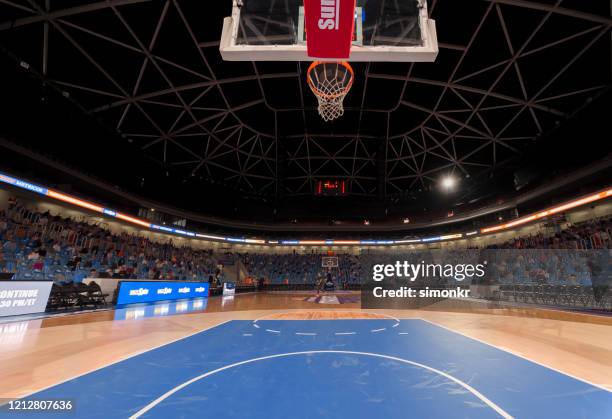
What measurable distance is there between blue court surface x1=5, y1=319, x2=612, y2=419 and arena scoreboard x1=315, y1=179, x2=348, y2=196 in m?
17.8

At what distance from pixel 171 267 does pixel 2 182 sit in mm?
12679

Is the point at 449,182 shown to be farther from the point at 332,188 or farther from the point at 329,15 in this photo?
the point at 329,15

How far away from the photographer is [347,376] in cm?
442

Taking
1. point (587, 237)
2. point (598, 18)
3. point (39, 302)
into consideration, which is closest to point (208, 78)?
point (39, 302)

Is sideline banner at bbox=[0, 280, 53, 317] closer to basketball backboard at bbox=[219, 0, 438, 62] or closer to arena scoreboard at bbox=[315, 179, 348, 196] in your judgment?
basketball backboard at bbox=[219, 0, 438, 62]

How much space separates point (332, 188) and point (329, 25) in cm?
2081

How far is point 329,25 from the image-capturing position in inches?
119

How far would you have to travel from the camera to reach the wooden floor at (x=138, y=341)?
14.5 ft

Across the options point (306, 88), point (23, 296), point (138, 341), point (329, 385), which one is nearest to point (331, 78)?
point (306, 88)

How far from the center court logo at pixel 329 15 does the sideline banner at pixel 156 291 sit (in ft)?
51.4

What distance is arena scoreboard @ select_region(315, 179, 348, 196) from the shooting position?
23688mm

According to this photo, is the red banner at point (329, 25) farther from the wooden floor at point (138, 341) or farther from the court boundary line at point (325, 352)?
the wooden floor at point (138, 341)

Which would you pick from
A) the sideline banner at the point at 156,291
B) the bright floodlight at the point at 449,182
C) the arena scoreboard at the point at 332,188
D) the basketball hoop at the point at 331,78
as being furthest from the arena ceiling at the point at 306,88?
the sideline banner at the point at 156,291

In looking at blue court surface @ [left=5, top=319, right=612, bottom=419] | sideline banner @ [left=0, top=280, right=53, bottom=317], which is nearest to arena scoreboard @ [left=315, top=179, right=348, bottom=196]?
blue court surface @ [left=5, top=319, right=612, bottom=419]
